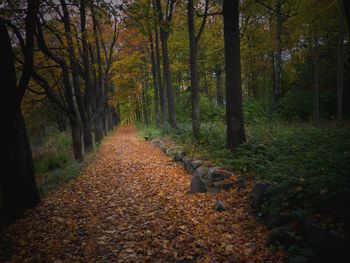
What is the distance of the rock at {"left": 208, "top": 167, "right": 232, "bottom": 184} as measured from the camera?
5960 millimetres

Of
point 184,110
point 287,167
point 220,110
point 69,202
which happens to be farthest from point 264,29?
point 69,202

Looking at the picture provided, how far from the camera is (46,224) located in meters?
5.07

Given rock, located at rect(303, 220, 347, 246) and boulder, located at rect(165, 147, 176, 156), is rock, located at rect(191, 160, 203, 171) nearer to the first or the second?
boulder, located at rect(165, 147, 176, 156)

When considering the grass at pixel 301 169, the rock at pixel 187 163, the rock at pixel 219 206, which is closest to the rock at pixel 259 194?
the grass at pixel 301 169

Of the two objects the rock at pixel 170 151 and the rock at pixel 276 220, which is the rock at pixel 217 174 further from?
the rock at pixel 170 151

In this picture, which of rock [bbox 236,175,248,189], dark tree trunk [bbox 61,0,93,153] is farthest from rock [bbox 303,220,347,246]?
dark tree trunk [bbox 61,0,93,153]

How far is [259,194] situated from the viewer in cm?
444

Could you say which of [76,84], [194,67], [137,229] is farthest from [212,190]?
[76,84]

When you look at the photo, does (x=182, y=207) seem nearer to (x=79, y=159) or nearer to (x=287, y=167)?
(x=287, y=167)

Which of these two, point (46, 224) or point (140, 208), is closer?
point (46, 224)

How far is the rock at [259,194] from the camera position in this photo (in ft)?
14.4

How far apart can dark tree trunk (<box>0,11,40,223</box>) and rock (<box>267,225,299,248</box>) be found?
5433 millimetres

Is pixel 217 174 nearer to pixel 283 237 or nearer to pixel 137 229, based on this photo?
pixel 137 229

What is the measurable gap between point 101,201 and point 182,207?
7.51ft
